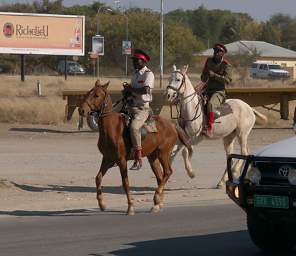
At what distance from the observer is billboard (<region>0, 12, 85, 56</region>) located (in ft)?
243

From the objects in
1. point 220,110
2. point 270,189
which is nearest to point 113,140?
point 220,110

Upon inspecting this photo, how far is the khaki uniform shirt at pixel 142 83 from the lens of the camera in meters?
15.3

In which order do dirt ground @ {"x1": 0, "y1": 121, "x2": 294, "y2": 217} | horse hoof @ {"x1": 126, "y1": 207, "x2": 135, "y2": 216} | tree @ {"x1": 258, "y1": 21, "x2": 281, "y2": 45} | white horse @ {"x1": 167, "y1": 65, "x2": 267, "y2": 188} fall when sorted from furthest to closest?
tree @ {"x1": 258, "y1": 21, "x2": 281, "y2": 45} < white horse @ {"x1": 167, "y1": 65, "x2": 267, "y2": 188} < dirt ground @ {"x1": 0, "y1": 121, "x2": 294, "y2": 217} < horse hoof @ {"x1": 126, "y1": 207, "x2": 135, "y2": 216}

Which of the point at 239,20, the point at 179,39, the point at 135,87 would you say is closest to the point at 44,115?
the point at 135,87

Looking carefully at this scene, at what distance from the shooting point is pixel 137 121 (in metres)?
15.2

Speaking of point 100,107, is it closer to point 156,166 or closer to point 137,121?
point 137,121

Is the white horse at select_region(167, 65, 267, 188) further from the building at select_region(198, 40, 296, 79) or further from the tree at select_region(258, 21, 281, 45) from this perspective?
the tree at select_region(258, 21, 281, 45)

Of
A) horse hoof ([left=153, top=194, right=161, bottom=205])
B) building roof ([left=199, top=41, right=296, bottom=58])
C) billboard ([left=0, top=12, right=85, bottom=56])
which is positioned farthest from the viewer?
building roof ([left=199, top=41, right=296, bottom=58])

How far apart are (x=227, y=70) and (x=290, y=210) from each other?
8.85 metres

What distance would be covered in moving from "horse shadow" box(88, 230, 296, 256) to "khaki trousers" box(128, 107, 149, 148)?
9.45 feet

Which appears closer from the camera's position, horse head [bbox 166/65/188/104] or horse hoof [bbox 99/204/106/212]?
horse hoof [bbox 99/204/106/212]

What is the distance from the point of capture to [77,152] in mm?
25531

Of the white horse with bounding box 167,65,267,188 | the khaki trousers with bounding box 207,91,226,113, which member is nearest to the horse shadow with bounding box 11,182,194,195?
the white horse with bounding box 167,65,267,188

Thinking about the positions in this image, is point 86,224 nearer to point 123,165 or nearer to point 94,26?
point 123,165
